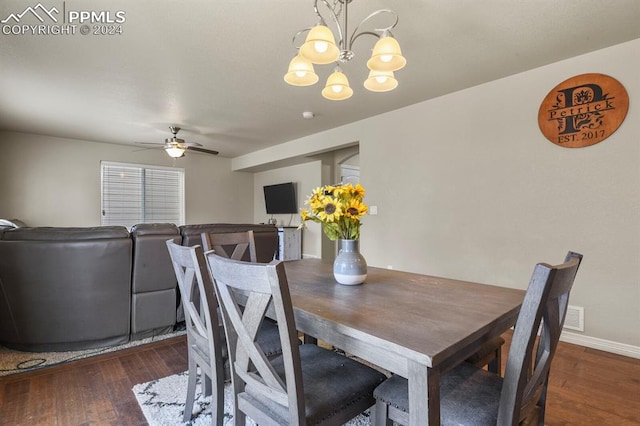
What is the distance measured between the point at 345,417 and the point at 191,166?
663 cm

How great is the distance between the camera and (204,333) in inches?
56.6

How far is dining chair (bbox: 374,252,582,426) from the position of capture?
0.82 metres

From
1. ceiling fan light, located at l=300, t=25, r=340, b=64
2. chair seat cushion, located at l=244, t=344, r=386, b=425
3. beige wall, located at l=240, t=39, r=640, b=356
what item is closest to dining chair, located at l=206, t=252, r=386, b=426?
chair seat cushion, located at l=244, t=344, r=386, b=425

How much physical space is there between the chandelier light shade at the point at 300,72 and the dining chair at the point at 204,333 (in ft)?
3.55

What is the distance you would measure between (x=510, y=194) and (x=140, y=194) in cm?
629

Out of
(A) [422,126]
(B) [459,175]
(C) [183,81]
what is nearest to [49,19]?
(C) [183,81]

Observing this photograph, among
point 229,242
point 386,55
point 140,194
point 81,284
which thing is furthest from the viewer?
point 140,194

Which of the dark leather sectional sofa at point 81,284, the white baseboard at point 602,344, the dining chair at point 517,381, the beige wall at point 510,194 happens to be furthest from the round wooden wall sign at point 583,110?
the dark leather sectional sofa at point 81,284

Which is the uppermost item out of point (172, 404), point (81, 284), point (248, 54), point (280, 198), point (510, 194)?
point (248, 54)

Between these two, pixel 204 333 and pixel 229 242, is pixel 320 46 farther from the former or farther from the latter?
pixel 204 333

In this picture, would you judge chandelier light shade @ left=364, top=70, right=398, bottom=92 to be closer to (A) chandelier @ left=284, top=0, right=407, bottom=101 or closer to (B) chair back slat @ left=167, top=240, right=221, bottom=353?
(A) chandelier @ left=284, top=0, right=407, bottom=101

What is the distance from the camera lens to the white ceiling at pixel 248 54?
6.70ft

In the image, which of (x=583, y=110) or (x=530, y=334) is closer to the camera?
(x=530, y=334)

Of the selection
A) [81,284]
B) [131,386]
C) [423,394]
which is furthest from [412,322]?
[81,284]
